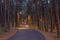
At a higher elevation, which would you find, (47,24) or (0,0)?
(0,0)

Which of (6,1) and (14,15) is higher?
(6,1)

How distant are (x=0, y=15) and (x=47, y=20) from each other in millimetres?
7084

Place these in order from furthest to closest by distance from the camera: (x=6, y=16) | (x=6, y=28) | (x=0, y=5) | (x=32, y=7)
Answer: (x=32, y=7), (x=0, y=5), (x=6, y=16), (x=6, y=28)

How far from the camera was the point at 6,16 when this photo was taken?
21.3 metres

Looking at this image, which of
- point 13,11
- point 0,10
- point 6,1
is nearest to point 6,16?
point 6,1

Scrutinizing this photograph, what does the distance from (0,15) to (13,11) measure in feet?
28.0

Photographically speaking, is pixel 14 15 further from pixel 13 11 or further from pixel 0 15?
pixel 0 15

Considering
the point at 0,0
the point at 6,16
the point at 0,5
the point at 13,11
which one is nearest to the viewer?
the point at 6,16

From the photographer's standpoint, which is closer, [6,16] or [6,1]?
[6,1]

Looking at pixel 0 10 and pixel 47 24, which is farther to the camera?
pixel 0 10

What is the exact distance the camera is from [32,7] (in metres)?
36.7

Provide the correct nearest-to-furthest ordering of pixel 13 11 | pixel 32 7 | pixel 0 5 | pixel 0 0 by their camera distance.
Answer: pixel 0 5, pixel 0 0, pixel 13 11, pixel 32 7

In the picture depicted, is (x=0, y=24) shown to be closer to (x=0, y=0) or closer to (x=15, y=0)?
(x=0, y=0)

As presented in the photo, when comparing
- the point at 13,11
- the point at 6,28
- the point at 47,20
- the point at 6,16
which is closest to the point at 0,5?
the point at 6,16
